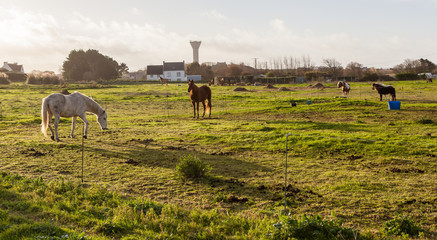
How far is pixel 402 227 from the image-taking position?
5969 millimetres

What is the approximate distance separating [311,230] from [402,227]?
177 cm

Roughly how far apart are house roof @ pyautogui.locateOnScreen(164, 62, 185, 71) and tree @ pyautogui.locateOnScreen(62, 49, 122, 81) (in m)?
20.8

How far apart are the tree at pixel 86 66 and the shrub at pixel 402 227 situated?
324 ft

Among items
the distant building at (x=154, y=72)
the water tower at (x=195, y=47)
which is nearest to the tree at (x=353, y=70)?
the distant building at (x=154, y=72)

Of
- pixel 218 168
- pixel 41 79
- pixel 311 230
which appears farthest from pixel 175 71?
pixel 311 230

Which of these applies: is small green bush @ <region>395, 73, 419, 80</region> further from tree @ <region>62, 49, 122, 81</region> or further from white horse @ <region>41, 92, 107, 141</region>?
tree @ <region>62, 49, 122, 81</region>

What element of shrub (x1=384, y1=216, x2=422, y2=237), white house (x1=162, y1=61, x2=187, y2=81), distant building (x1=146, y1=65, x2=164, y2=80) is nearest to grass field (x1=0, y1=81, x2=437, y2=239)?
shrub (x1=384, y1=216, x2=422, y2=237)

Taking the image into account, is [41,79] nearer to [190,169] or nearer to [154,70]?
[154,70]

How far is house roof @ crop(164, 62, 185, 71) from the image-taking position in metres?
112

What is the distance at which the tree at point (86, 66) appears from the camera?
9606 centimetres

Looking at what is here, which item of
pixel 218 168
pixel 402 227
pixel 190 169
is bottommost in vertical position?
pixel 402 227

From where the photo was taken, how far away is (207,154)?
12328mm

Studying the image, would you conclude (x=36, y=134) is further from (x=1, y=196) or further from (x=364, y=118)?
(x=364, y=118)

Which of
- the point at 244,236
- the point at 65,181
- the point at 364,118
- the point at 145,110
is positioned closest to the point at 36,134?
the point at 65,181
